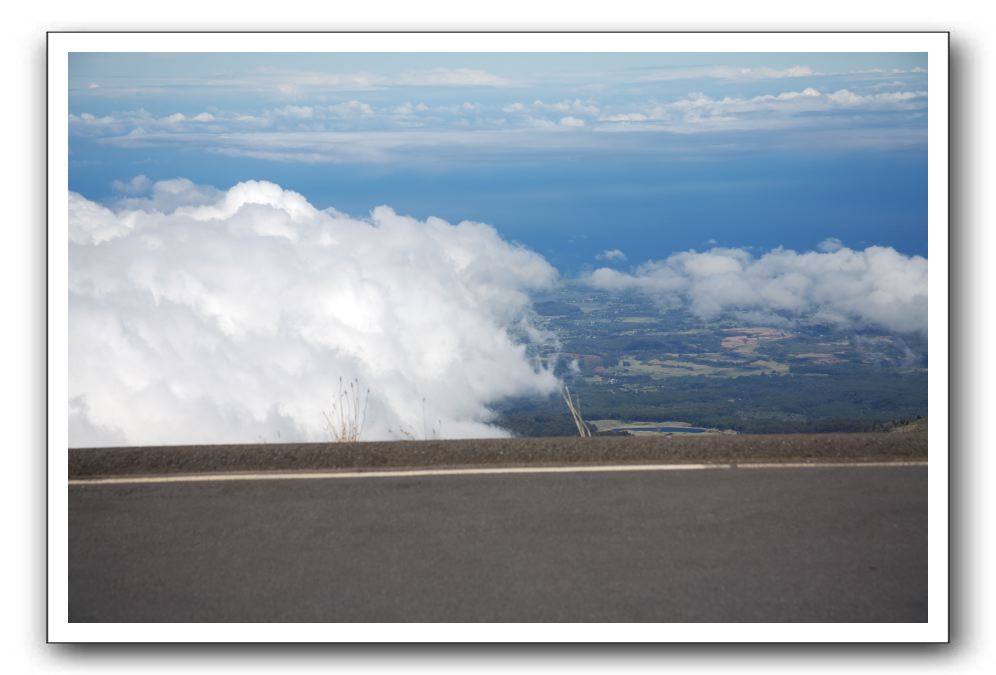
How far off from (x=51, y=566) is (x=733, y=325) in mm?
38678

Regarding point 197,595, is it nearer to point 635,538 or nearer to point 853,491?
point 635,538

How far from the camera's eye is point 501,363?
9344 centimetres

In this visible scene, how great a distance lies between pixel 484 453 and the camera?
7.77 m

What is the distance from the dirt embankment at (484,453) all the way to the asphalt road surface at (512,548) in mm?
279

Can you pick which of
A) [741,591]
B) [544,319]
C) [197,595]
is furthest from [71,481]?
[544,319]

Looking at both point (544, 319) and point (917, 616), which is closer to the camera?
point (917, 616)

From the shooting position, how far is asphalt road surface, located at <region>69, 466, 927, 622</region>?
17.6ft

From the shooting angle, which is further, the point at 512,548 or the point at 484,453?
the point at 484,453

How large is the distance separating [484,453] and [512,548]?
1.81 metres

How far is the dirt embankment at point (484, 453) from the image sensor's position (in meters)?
7.66

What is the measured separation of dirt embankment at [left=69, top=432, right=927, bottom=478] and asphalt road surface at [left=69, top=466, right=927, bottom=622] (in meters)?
0.28
